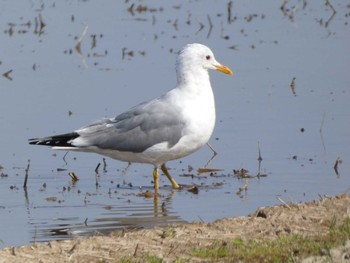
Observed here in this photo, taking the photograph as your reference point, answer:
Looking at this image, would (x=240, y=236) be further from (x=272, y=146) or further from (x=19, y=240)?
(x=272, y=146)

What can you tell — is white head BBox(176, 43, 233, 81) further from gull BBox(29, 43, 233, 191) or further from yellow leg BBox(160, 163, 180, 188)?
yellow leg BBox(160, 163, 180, 188)

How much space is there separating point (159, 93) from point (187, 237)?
23.6 feet

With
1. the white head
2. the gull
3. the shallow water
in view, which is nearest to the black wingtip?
the gull

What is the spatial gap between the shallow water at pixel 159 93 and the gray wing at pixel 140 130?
484 mm

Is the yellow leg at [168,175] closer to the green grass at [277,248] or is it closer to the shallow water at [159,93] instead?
the shallow water at [159,93]

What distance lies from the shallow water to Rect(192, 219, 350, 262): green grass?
2.16 metres

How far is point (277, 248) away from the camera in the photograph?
7414 mm

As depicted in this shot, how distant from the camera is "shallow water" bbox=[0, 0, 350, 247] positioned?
1066cm

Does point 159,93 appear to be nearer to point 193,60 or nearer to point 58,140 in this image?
point 193,60

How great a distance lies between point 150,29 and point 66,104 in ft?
20.0

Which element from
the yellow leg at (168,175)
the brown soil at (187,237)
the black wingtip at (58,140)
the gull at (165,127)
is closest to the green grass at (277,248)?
the brown soil at (187,237)

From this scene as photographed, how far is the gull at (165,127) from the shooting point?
36.1 feet

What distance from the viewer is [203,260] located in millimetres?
7309

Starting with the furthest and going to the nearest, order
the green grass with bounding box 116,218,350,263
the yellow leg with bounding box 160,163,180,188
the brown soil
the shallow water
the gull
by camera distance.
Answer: the yellow leg with bounding box 160,163,180,188 → the gull → the shallow water → the brown soil → the green grass with bounding box 116,218,350,263
